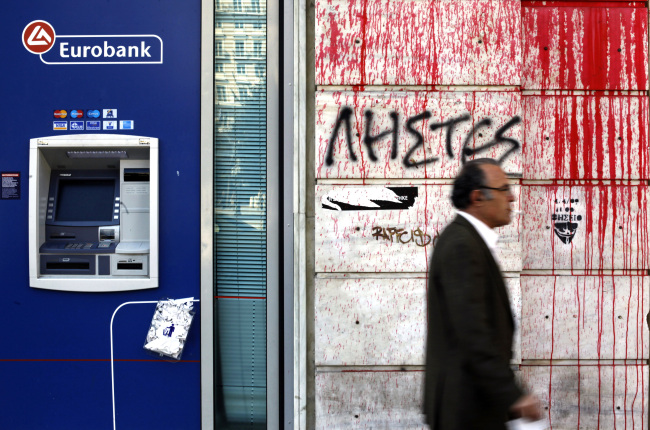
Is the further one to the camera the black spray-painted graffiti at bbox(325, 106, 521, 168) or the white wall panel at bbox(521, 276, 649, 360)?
the white wall panel at bbox(521, 276, 649, 360)

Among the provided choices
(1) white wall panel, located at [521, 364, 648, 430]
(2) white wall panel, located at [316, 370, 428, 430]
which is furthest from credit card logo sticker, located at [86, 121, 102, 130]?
(1) white wall panel, located at [521, 364, 648, 430]

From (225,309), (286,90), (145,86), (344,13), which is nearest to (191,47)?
(145,86)

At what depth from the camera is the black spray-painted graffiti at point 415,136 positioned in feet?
13.0

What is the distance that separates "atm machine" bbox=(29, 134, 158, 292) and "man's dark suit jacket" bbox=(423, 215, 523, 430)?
7.04 feet

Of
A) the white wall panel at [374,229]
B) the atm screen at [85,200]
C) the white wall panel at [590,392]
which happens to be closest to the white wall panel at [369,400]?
the white wall panel at [374,229]

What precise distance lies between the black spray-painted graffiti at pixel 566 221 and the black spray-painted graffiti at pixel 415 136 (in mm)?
530

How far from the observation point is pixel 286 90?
3.98 m

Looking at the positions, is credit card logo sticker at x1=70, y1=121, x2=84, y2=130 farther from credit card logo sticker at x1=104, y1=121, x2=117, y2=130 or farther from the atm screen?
the atm screen

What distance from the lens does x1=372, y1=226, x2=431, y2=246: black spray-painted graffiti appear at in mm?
3965

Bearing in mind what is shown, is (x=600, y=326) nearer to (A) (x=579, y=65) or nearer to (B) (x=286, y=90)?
(A) (x=579, y=65)

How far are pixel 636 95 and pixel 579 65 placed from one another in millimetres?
401

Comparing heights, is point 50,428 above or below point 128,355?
below

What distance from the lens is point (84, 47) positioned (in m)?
Answer: 3.97

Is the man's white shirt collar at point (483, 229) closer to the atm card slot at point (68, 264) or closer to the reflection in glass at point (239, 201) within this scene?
the reflection in glass at point (239, 201)
